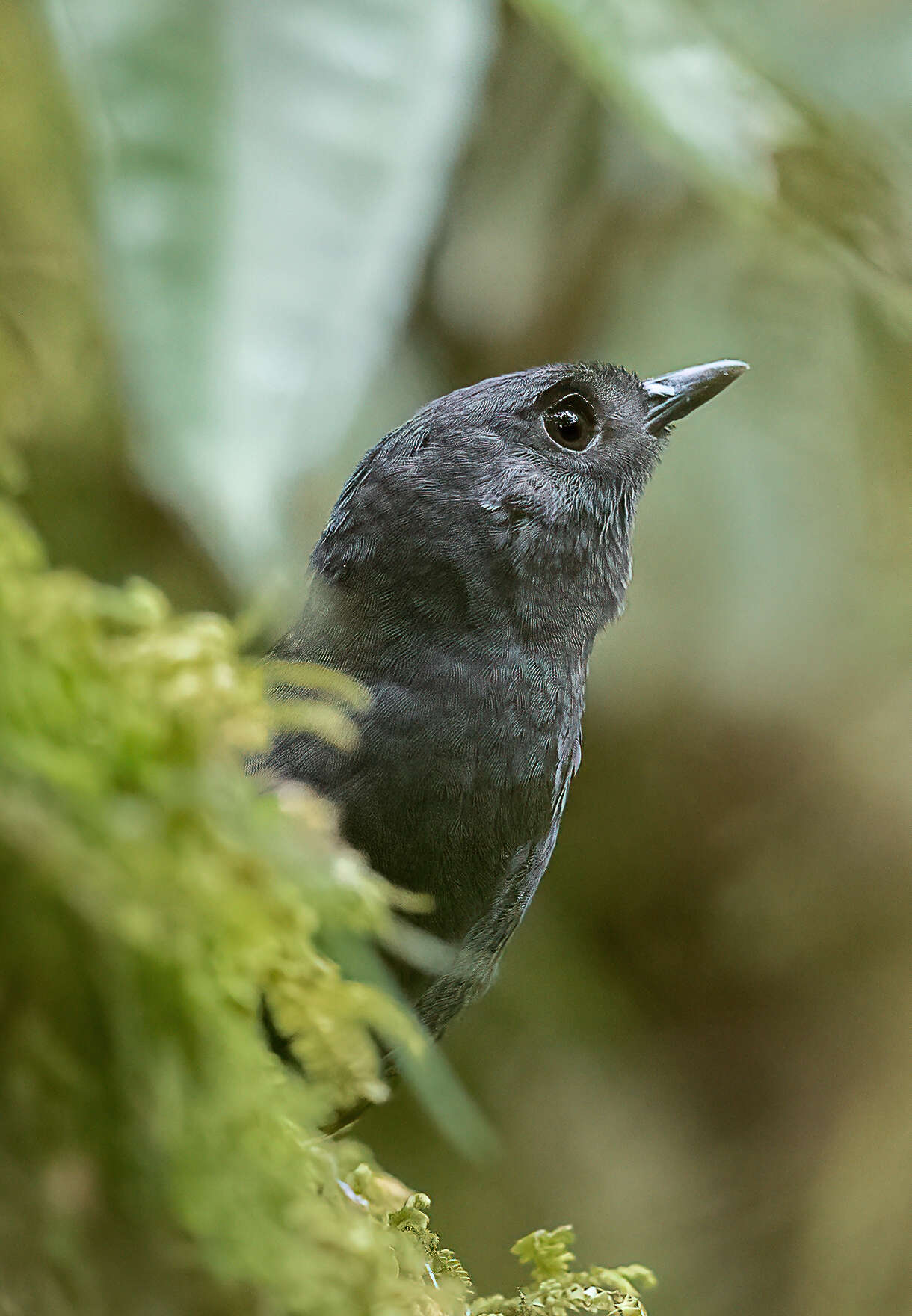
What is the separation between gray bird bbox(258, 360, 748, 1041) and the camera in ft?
6.05

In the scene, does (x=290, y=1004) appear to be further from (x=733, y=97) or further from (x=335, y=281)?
(x=733, y=97)

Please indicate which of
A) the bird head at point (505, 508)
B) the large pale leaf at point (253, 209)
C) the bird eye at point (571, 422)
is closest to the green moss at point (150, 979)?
the large pale leaf at point (253, 209)

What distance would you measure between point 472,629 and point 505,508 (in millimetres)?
240

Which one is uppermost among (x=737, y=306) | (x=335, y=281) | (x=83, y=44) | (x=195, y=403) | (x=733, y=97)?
(x=737, y=306)

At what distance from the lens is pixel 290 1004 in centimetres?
86

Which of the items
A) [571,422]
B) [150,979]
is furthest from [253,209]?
[571,422]

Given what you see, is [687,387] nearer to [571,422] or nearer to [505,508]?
[571,422]

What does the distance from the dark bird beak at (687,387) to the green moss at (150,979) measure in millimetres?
1890

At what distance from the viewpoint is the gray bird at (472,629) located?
6.05 feet

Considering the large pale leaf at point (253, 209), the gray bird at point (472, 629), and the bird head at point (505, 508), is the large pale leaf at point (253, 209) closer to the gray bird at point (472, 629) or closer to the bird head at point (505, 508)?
the gray bird at point (472, 629)

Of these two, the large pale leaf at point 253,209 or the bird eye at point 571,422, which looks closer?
the large pale leaf at point 253,209

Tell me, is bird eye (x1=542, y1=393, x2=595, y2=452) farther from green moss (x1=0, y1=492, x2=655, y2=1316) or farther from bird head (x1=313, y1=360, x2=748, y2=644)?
green moss (x1=0, y1=492, x2=655, y2=1316)

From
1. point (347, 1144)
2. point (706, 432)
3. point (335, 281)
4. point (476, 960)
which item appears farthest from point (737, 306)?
point (347, 1144)

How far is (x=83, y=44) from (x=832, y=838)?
406 cm
